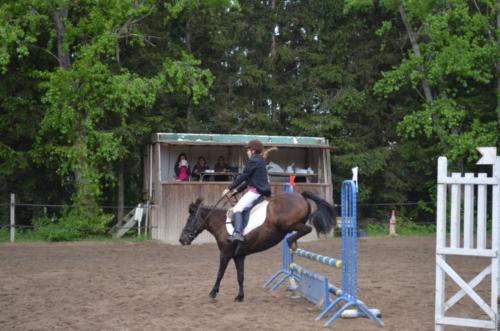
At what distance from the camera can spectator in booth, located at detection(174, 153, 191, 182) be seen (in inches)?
850

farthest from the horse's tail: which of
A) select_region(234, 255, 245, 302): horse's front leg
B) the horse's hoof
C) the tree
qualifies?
the tree

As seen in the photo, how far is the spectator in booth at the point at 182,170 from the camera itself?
21594mm

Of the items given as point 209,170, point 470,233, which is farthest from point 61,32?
point 470,233

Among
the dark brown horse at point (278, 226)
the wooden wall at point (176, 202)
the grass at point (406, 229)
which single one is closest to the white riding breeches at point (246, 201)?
the dark brown horse at point (278, 226)

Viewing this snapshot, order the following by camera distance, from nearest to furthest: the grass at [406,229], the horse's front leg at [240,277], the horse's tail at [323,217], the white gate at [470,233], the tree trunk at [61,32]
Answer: the white gate at [470,233] < the horse's tail at [323,217] < the horse's front leg at [240,277] < the tree trunk at [61,32] < the grass at [406,229]

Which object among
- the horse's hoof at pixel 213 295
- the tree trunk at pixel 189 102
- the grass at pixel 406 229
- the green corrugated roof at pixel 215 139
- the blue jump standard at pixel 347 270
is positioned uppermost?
the tree trunk at pixel 189 102

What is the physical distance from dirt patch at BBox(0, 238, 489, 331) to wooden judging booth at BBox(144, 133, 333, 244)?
2867 millimetres

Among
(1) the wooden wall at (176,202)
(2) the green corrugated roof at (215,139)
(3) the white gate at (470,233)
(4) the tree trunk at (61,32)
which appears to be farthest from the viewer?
(4) the tree trunk at (61,32)

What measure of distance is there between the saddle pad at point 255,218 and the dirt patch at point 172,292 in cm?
111

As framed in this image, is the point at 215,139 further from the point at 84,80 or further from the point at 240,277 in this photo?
the point at 240,277

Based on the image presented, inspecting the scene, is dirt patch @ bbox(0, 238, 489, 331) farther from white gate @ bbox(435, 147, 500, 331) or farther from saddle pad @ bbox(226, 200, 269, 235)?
saddle pad @ bbox(226, 200, 269, 235)

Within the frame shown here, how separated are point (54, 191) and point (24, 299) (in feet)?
50.8

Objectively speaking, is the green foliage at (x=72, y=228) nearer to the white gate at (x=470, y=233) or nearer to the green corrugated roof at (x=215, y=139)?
the green corrugated roof at (x=215, y=139)

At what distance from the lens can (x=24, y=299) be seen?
33.7ft
